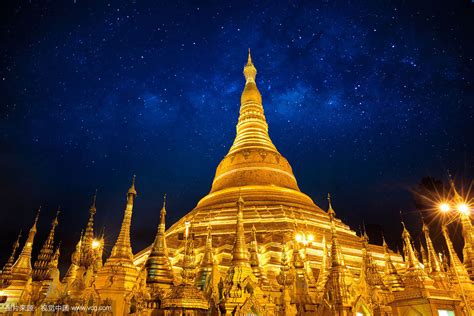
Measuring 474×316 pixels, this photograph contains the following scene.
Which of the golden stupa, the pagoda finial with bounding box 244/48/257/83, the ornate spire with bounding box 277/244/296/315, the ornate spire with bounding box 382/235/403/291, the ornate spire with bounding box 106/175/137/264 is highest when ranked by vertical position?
the pagoda finial with bounding box 244/48/257/83

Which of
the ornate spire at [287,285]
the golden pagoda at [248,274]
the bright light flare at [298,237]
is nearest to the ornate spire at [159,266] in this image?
the golden pagoda at [248,274]

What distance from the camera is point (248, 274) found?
7.85 m

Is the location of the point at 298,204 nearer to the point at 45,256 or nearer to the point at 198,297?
the point at 45,256

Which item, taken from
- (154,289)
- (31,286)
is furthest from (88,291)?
(31,286)

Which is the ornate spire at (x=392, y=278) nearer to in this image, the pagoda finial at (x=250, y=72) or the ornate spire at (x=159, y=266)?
the ornate spire at (x=159, y=266)

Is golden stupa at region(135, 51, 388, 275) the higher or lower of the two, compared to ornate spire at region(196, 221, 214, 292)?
higher

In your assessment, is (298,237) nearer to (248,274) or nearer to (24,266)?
(248,274)

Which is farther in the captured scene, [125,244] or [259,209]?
[259,209]

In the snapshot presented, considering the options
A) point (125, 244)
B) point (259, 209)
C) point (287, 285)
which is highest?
point (259, 209)

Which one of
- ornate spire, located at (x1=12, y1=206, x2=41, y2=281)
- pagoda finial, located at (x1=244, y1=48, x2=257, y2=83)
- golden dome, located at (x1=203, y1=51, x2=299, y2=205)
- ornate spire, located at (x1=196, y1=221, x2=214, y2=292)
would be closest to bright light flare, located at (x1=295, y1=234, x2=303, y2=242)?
ornate spire, located at (x1=196, y1=221, x2=214, y2=292)

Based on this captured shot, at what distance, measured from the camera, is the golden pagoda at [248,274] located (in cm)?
841

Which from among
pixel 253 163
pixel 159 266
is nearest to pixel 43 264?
pixel 159 266

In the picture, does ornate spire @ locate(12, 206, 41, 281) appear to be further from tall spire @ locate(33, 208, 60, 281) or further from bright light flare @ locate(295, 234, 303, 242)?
bright light flare @ locate(295, 234, 303, 242)

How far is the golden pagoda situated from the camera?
841 centimetres
